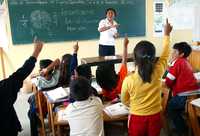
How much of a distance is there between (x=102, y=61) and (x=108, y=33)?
105 centimetres

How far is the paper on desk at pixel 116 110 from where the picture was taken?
7.05 ft

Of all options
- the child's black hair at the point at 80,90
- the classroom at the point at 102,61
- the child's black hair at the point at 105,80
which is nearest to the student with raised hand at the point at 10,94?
the classroom at the point at 102,61

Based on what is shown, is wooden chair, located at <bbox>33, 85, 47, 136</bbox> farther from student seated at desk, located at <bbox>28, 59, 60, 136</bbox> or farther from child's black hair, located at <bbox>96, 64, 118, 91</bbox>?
child's black hair, located at <bbox>96, 64, 118, 91</bbox>

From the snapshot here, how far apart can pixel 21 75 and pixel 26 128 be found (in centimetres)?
193

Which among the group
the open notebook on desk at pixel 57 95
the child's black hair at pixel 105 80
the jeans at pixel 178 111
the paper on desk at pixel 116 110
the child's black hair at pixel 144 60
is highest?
the child's black hair at pixel 144 60

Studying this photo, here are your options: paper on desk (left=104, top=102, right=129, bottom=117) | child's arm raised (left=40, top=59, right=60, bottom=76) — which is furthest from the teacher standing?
paper on desk (left=104, top=102, right=129, bottom=117)

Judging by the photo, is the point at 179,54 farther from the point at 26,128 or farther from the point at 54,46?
the point at 54,46

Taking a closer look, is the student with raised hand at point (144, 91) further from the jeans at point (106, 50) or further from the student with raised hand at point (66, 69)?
the jeans at point (106, 50)

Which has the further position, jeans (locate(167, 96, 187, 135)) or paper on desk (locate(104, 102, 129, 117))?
jeans (locate(167, 96, 187, 135))

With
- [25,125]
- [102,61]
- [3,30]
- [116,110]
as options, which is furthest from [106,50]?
[116,110]

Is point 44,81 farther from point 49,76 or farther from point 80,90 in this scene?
point 80,90

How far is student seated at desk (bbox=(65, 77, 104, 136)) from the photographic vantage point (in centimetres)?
177

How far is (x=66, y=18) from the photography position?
4953mm

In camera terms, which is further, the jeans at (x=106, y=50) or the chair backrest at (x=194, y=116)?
the jeans at (x=106, y=50)
